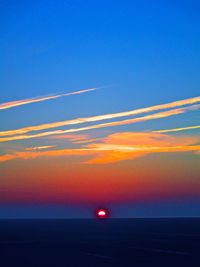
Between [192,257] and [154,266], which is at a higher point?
[192,257]

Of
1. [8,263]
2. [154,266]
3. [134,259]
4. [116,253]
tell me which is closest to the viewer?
[154,266]

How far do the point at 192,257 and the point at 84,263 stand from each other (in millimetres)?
5952

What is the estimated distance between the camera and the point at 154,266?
760 inches

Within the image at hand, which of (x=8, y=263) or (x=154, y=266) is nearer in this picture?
(x=154, y=266)

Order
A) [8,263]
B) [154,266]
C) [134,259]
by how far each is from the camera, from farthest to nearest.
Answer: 1. [134,259]
2. [8,263]
3. [154,266]

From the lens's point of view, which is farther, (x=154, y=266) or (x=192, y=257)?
(x=192, y=257)

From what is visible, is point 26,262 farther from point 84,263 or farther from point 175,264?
point 175,264

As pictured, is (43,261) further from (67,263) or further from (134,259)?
(134,259)

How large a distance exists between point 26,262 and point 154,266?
6.28 metres

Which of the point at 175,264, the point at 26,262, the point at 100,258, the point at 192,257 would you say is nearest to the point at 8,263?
the point at 26,262

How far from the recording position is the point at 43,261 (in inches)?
840

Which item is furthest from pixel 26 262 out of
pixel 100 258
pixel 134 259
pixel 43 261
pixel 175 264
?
pixel 175 264

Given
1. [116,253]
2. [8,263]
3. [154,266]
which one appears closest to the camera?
[154,266]

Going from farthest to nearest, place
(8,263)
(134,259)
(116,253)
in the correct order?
(116,253) → (134,259) → (8,263)
